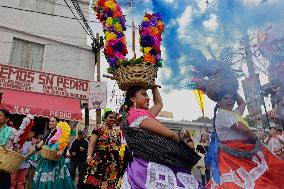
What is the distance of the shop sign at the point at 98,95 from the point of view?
1365 cm

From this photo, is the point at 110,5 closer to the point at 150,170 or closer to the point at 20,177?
the point at 150,170

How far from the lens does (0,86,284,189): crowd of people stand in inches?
109

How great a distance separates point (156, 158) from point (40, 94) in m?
13.5

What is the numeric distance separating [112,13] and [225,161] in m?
2.16

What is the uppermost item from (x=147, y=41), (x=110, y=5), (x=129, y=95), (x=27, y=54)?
(x=27, y=54)

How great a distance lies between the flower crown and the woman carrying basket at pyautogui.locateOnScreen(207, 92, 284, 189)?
0.99m

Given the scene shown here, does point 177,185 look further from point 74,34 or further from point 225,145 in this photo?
point 74,34

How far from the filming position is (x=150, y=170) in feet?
9.03

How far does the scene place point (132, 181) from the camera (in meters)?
2.80

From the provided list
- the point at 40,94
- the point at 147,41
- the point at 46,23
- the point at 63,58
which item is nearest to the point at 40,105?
the point at 40,94

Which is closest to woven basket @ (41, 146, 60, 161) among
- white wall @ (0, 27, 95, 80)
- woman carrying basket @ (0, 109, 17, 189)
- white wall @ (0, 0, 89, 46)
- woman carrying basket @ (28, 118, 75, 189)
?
woman carrying basket @ (28, 118, 75, 189)

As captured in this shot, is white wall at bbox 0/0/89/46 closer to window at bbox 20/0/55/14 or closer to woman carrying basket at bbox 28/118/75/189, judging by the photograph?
window at bbox 20/0/55/14

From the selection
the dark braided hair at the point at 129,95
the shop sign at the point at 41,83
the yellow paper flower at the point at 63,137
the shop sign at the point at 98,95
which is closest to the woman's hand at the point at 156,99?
the dark braided hair at the point at 129,95

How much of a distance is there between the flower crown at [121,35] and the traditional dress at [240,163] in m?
1.04
